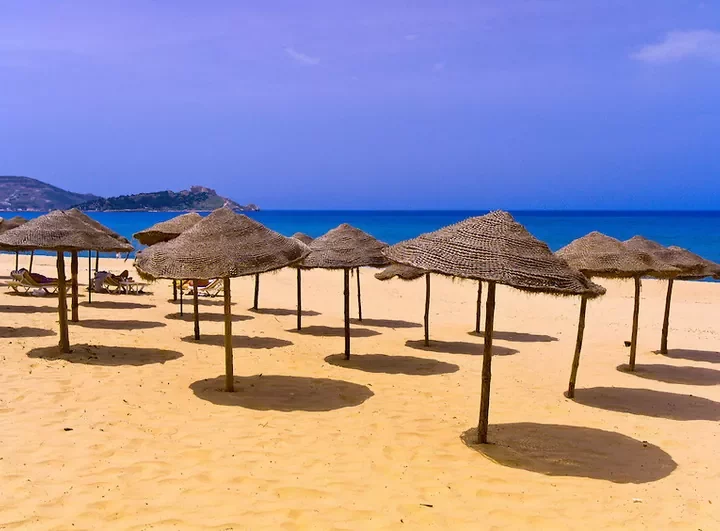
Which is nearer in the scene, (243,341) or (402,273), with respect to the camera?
→ (243,341)

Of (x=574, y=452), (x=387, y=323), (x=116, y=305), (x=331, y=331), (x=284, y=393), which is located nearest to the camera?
(x=574, y=452)

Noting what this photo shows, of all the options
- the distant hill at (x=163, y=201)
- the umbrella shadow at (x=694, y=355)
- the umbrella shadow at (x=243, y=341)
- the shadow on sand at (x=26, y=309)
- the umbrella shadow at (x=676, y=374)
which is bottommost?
the umbrella shadow at (x=694, y=355)

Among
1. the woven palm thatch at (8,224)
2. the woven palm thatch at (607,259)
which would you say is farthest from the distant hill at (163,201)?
the woven palm thatch at (607,259)

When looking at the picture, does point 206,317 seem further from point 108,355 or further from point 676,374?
point 676,374

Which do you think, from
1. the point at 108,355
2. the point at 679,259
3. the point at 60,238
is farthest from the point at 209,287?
the point at 679,259

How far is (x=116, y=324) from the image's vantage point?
1302 cm

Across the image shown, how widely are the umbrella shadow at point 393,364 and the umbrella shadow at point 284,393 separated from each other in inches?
46.4

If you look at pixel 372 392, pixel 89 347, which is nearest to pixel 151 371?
pixel 89 347

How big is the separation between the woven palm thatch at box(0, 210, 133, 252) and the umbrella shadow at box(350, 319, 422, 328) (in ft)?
23.1

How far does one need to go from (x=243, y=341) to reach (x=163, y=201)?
19244 centimetres

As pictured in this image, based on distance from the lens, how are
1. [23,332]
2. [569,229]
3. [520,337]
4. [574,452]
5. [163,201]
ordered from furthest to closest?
1. [163,201]
2. [569,229]
3. [520,337]
4. [23,332]
5. [574,452]

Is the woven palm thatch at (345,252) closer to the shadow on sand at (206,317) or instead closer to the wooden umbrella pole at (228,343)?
the wooden umbrella pole at (228,343)

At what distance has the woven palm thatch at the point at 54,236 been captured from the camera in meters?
9.36

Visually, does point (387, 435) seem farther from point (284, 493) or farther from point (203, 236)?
point (203, 236)
